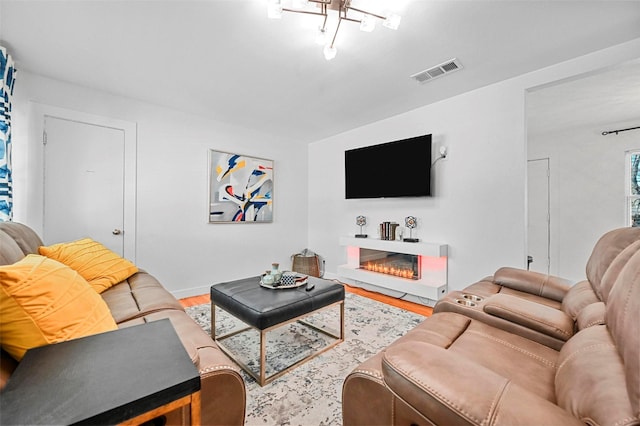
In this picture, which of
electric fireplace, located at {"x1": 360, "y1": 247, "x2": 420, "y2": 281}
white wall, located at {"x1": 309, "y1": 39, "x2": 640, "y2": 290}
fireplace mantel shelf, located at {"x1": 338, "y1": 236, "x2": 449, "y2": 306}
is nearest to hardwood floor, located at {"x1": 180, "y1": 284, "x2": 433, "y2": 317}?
fireplace mantel shelf, located at {"x1": 338, "y1": 236, "x2": 449, "y2": 306}

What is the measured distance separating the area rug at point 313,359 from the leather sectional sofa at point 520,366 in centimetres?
55

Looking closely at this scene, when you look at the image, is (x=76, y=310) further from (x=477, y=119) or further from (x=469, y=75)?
(x=477, y=119)

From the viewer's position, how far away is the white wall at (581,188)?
382cm

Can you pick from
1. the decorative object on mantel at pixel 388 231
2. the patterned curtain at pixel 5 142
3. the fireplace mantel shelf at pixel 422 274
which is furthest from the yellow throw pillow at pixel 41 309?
the decorative object on mantel at pixel 388 231

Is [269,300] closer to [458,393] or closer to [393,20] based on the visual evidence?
[458,393]

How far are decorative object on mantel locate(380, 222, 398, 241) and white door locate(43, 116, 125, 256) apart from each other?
3.17m

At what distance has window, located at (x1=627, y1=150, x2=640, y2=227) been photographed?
12.2 ft

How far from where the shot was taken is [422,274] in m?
3.34

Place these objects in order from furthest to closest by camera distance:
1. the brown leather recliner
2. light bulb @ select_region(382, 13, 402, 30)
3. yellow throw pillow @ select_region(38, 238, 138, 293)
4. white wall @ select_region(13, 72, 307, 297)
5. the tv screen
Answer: the tv screen < white wall @ select_region(13, 72, 307, 297) < yellow throw pillow @ select_region(38, 238, 138, 293) < light bulb @ select_region(382, 13, 402, 30) < the brown leather recliner

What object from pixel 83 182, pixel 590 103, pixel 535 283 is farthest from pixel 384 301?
pixel 83 182

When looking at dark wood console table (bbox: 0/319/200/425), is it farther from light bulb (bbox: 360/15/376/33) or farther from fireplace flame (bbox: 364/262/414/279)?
fireplace flame (bbox: 364/262/414/279)

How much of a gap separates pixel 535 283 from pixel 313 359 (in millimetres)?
1740

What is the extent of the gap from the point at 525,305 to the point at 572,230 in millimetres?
3934

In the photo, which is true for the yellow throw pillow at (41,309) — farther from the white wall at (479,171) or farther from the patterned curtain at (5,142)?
the white wall at (479,171)
